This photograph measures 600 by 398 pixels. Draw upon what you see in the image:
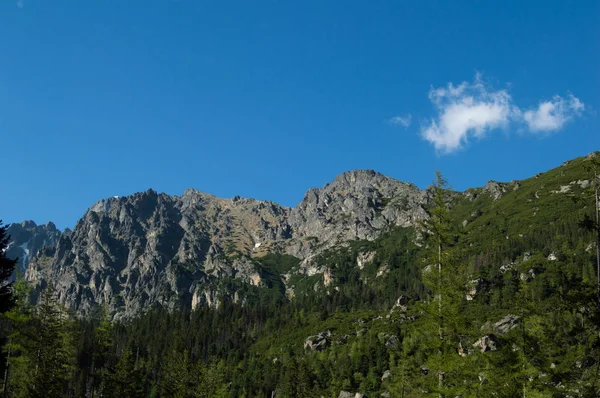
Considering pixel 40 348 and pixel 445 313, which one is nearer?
pixel 445 313

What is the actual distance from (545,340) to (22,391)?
150ft

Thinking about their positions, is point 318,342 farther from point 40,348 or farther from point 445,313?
point 445,313

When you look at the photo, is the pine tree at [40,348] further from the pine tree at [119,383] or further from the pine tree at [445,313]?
the pine tree at [445,313]

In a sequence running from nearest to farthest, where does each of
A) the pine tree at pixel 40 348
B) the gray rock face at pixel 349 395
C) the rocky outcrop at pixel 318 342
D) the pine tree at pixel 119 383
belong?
the pine tree at pixel 40 348 → the pine tree at pixel 119 383 → the gray rock face at pixel 349 395 → the rocky outcrop at pixel 318 342

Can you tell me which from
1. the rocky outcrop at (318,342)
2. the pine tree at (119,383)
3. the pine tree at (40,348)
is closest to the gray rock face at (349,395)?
the rocky outcrop at (318,342)

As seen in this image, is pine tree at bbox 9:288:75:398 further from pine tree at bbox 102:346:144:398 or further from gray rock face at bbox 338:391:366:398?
gray rock face at bbox 338:391:366:398

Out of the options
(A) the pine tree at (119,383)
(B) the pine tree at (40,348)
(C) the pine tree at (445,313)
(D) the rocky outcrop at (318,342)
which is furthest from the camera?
(D) the rocky outcrop at (318,342)

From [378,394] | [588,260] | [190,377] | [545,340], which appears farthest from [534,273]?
[545,340]

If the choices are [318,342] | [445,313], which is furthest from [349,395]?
[445,313]

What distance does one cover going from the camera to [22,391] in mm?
48000

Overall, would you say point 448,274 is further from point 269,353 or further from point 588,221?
point 269,353

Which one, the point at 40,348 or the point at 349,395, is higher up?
the point at 40,348

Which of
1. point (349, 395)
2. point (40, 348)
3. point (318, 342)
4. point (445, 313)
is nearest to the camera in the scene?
point (445, 313)

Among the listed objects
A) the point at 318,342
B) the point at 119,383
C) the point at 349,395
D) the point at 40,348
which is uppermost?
the point at 318,342
